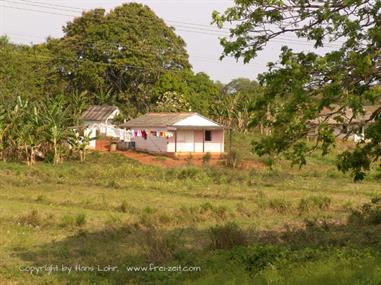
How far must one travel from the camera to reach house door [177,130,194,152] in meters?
40.7

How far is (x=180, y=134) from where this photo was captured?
40.7 metres

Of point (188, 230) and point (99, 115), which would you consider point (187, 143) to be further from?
point (188, 230)

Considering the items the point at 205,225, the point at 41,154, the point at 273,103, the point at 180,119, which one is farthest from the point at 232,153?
the point at 273,103

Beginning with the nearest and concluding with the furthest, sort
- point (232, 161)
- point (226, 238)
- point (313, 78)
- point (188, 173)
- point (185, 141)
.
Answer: point (313, 78) < point (226, 238) < point (188, 173) < point (232, 161) < point (185, 141)

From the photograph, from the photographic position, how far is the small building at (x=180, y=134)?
131 ft

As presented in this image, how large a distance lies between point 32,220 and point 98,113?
3486 cm

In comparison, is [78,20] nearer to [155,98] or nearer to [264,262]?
[155,98]

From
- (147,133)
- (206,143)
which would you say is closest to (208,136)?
(206,143)

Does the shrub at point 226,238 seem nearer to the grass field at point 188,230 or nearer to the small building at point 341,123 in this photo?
the grass field at point 188,230

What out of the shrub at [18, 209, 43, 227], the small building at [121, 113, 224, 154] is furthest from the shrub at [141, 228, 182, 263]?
the small building at [121, 113, 224, 154]

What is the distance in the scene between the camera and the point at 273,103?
804 cm

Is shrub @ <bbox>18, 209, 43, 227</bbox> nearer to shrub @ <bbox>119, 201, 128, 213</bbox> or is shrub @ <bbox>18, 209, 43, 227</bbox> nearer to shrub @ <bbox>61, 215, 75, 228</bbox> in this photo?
shrub @ <bbox>61, 215, 75, 228</bbox>

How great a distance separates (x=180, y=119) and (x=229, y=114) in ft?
47.3

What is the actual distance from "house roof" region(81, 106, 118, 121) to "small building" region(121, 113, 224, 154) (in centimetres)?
614
